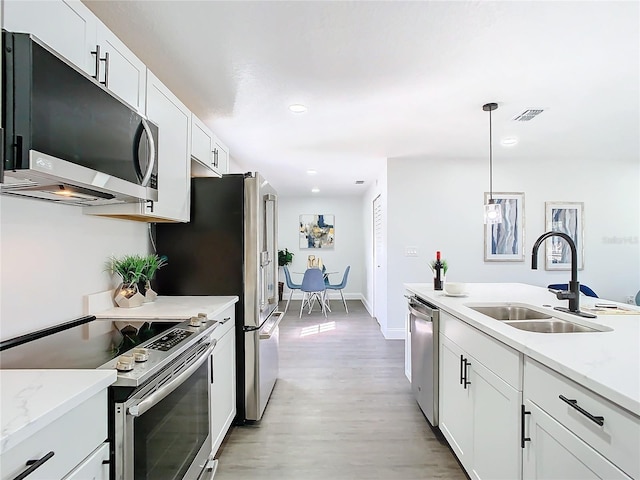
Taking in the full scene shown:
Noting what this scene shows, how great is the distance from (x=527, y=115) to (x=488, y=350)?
234 centimetres

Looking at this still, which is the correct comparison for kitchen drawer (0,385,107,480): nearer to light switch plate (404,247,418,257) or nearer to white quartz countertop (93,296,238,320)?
white quartz countertop (93,296,238,320)

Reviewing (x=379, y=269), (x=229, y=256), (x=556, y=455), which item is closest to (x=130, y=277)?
(x=229, y=256)

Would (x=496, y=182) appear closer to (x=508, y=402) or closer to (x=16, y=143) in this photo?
(x=508, y=402)

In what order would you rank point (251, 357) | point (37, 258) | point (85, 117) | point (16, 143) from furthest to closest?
point (251, 357), point (37, 258), point (85, 117), point (16, 143)

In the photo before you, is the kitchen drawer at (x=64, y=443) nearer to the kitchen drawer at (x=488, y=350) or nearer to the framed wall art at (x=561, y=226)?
the kitchen drawer at (x=488, y=350)

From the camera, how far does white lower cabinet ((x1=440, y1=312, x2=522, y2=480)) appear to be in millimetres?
1364

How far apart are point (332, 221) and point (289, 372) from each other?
491 centimetres

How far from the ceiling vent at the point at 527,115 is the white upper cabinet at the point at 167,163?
2657 mm

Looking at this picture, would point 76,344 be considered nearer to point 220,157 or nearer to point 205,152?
point 205,152

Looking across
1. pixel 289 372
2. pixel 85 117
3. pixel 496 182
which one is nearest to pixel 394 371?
pixel 289 372

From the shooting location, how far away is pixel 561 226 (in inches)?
184

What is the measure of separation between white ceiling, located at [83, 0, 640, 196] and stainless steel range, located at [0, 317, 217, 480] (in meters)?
1.48

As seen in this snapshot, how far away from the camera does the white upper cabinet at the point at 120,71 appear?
1424mm

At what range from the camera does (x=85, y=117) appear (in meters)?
1.22
